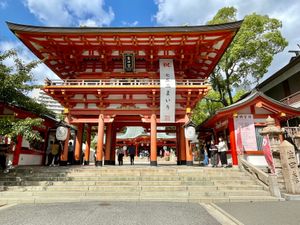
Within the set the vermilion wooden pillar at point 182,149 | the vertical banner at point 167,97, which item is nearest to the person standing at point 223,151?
the vermilion wooden pillar at point 182,149

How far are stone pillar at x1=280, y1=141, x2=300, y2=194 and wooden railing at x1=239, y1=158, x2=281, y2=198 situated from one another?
22.9 inches

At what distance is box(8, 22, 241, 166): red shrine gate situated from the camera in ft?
40.5

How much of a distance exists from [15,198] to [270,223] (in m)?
8.23

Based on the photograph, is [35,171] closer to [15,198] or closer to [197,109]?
[15,198]

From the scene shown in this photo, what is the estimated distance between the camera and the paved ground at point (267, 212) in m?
4.83

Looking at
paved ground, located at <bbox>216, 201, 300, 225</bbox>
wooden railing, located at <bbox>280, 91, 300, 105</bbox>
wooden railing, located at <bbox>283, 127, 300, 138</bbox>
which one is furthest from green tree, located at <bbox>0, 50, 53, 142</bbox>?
wooden railing, located at <bbox>280, 91, 300, 105</bbox>

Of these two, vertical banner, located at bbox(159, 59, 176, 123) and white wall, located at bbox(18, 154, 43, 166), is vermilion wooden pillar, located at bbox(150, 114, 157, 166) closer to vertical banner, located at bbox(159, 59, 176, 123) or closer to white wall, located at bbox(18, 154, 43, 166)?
vertical banner, located at bbox(159, 59, 176, 123)

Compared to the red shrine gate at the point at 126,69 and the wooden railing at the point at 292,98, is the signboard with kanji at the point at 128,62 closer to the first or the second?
the red shrine gate at the point at 126,69

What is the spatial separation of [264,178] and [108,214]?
6.68m

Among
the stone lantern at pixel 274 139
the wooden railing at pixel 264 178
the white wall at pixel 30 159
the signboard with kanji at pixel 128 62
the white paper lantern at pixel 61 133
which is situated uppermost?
the signboard with kanji at pixel 128 62

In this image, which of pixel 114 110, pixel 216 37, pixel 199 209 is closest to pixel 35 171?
pixel 114 110

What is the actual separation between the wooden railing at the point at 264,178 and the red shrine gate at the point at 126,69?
11.3 ft

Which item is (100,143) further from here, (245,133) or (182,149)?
(245,133)

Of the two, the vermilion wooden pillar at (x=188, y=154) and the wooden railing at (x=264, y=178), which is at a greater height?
the vermilion wooden pillar at (x=188, y=154)
